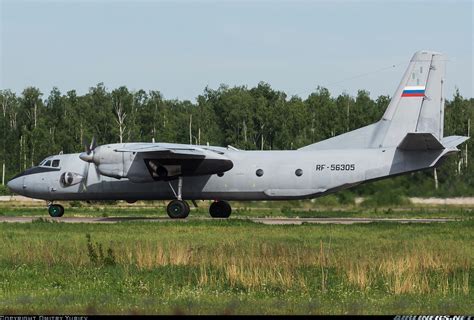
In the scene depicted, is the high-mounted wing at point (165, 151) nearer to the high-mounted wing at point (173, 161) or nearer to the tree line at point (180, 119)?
the high-mounted wing at point (173, 161)

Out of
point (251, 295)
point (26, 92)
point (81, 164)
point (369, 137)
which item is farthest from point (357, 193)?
point (26, 92)

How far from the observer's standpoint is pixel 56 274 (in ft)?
72.3

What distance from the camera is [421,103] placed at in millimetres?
43781

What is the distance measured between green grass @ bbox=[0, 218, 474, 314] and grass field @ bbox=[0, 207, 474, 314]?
0.09 feet

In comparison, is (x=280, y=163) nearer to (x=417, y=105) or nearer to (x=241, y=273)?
(x=417, y=105)

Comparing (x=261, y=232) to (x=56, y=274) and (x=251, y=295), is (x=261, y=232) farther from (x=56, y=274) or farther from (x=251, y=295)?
(x=251, y=295)

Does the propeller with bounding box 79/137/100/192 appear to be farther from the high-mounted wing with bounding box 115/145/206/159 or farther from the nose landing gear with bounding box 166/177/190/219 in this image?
the nose landing gear with bounding box 166/177/190/219

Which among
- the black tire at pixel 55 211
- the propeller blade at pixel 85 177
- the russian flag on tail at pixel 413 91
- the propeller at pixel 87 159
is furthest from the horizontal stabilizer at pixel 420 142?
the black tire at pixel 55 211

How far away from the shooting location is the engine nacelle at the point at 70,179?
153 feet

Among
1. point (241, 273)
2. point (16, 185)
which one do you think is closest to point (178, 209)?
point (16, 185)

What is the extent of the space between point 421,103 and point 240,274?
83.4ft

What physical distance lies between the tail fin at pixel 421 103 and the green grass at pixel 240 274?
11410 mm

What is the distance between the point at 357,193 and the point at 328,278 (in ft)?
74.1

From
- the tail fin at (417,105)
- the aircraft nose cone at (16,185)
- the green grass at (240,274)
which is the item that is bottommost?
the green grass at (240,274)
